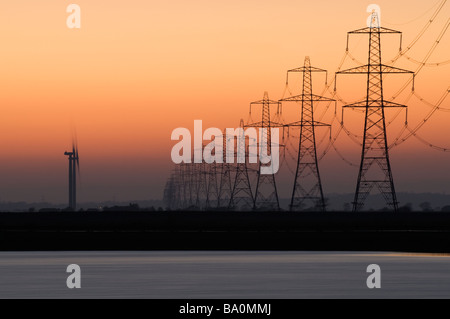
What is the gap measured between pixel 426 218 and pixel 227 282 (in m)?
51.1

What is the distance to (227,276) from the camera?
60.6 metres

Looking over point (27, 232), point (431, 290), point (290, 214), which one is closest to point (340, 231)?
point (290, 214)

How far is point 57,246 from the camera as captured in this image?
94750mm

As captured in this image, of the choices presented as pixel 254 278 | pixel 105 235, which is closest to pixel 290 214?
pixel 105 235

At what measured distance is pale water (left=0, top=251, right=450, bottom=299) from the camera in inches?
1949

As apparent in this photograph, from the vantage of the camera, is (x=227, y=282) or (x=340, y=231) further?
(x=340, y=231)

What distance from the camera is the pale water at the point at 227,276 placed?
49.5 metres

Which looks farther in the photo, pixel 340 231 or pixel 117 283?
pixel 340 231

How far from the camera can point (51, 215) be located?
11175cm
